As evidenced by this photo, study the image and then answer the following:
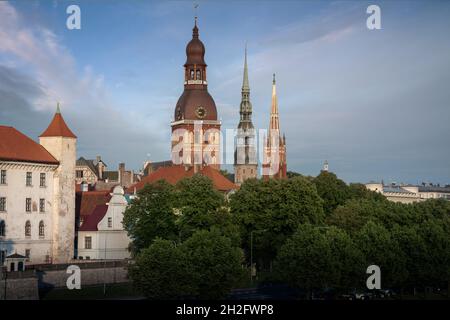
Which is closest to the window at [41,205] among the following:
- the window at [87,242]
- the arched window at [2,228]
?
the arched window at [2,228]

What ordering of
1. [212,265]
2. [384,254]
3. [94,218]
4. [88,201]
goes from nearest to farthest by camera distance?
[212,265] < [384,254] < [94,218] < [88,201]

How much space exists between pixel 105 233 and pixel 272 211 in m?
19.9

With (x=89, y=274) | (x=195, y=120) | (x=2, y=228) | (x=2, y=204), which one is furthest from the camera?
(x=195, y=120)

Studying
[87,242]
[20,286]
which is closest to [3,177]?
[87,242]

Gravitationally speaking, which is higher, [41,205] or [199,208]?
[41,205]

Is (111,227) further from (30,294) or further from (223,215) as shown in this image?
(30,294)

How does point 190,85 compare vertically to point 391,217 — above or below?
above

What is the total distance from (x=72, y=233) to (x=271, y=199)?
22.7 meters

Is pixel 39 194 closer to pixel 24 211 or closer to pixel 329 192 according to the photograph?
pixel 24 211

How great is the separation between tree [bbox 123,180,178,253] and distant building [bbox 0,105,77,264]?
7167 mm

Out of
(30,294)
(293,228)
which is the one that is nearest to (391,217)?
(293,228)

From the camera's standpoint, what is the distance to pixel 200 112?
18000cm

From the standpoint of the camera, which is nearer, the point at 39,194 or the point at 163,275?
the point at 163,275

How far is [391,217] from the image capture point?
105062 mm
